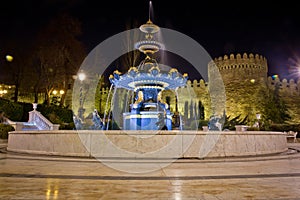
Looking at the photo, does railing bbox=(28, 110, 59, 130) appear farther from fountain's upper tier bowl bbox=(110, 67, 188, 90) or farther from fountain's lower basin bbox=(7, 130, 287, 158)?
fountain's lower basin bbox=(7, 130, 287, 158)

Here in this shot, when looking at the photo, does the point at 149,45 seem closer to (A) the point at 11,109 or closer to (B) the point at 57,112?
(A) the point at 11,109

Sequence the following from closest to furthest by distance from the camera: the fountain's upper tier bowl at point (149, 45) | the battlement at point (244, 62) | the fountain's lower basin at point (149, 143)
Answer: the fountain's lower basin at point (149, 143)
the fountain's upper tier bowl at point (149, 45)
the battlement at point (244, 62)

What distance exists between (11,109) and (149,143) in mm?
16989

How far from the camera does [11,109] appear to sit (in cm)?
1902

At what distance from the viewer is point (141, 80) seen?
375 inches

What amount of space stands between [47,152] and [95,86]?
96.6 ft

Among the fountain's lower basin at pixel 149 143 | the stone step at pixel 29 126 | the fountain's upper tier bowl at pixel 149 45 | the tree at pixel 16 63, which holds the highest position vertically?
the tree at pixel 16 63

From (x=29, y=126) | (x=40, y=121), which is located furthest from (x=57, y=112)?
(x=29, y=126)

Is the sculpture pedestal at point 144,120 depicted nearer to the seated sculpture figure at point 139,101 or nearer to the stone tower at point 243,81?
the seated sculpture figure at point 139,101

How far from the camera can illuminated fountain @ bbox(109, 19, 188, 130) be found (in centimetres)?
923

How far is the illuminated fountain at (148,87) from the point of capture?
9.23 metres

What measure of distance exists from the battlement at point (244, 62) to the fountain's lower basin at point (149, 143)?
92.7ft

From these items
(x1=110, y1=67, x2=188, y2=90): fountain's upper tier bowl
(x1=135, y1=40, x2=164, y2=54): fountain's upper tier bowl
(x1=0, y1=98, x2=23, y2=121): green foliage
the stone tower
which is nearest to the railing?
(x1=0, y1=98, x2=23, y2=121): green foliage

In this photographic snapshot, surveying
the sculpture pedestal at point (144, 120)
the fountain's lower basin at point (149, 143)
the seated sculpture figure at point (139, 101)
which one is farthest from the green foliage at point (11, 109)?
the fountain's lower basin at point (149, 143)
